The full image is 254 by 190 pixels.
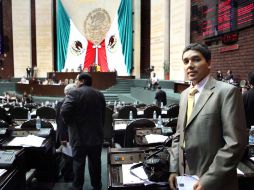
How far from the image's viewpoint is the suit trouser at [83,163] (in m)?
3.60

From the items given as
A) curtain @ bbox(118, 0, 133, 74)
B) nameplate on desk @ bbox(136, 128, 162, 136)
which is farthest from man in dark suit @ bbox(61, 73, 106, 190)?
curtain @ bbox(118, 0, 133, 74)

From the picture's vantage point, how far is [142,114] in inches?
252

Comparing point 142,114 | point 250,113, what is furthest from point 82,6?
point 250,113

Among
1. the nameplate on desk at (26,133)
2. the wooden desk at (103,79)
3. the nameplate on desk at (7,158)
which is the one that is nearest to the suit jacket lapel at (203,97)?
the nameplate on desk at (7,158)

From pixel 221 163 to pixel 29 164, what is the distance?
219cm

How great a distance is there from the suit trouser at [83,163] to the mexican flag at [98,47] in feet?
49.6

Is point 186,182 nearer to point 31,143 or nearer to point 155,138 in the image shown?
point 155,138

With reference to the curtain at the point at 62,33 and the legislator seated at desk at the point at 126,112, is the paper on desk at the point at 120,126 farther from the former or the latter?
the curtain at the point at 62,33

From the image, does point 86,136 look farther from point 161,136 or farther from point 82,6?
point 82,6

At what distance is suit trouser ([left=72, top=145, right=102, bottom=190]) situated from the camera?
360 cm

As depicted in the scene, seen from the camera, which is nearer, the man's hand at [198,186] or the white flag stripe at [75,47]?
the man's hand at [198,186]

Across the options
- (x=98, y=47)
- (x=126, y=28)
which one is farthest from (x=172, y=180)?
(x=98, y=47)

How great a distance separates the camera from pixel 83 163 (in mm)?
3641

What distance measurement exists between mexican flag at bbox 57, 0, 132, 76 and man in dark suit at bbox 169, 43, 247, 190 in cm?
1710
